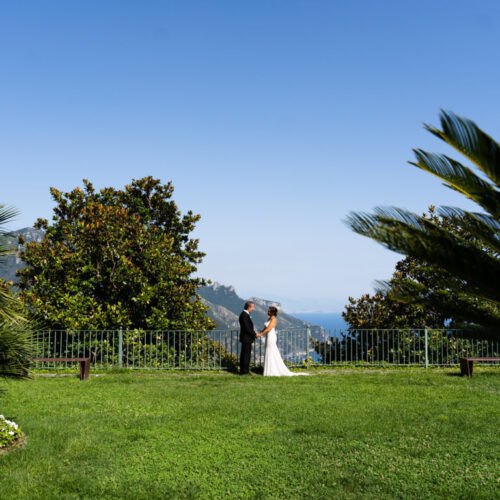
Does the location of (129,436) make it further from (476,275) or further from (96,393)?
(476,275)

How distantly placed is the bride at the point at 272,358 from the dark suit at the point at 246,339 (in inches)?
10.2

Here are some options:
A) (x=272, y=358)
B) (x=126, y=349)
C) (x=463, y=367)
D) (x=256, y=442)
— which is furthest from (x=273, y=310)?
(x=256, y=442)

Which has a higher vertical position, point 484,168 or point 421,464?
point 484,168

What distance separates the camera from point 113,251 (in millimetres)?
16672

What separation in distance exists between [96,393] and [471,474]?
26.1 ft

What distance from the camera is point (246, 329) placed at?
46.5 ft

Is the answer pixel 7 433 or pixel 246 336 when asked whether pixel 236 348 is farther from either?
pixel 7 433

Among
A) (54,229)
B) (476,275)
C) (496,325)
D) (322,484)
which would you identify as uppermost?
(54,229)

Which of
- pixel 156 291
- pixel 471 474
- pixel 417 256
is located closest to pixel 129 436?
A: pixel 471 474

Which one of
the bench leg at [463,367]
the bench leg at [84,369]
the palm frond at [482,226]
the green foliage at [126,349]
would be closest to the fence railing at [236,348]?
the green foliage at [126,349]

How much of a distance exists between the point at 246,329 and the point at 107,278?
18.7ft

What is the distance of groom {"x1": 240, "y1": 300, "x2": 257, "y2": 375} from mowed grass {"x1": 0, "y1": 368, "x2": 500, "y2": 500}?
2571 mm

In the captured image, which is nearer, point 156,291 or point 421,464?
point 421,464

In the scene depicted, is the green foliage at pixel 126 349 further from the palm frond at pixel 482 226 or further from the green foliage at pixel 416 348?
the palm frond at pixel 482 226
